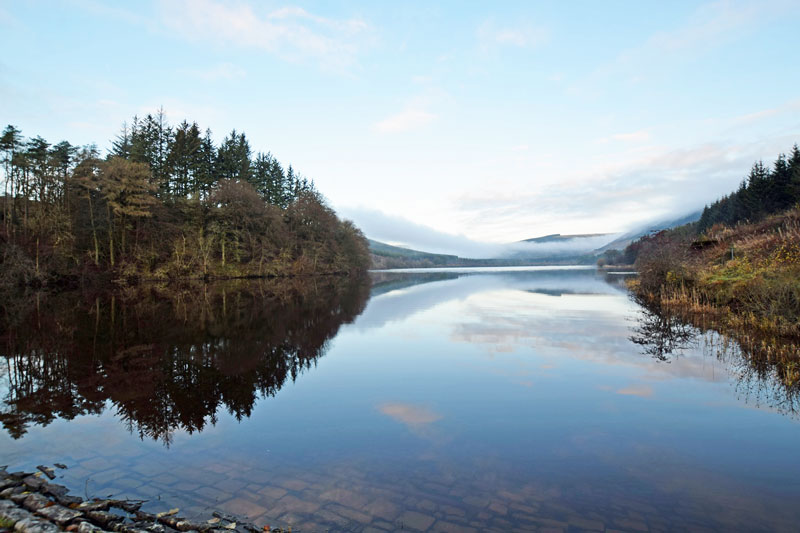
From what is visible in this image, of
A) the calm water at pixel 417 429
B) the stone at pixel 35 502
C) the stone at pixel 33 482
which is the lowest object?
the calm water at pixel 417 429

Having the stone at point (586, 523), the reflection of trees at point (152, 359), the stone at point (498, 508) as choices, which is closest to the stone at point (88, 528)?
the reflection of trees at point (152, 359)

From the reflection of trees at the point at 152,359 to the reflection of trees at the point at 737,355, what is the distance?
938 centimetres

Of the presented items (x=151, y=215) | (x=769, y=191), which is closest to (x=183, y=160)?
(x=151, y=215)

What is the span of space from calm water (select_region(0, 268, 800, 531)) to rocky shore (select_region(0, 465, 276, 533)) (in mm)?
285

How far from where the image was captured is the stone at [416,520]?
402 cm

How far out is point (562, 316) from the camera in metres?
19.7

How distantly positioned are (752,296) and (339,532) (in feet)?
55.1

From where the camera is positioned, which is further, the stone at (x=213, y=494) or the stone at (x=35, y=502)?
the stone at (x=213, y=494)

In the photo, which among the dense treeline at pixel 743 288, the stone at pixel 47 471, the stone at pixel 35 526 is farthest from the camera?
the dense treeline at pixel 743 288

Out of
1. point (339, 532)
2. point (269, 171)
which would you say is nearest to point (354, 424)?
point (339, 532)

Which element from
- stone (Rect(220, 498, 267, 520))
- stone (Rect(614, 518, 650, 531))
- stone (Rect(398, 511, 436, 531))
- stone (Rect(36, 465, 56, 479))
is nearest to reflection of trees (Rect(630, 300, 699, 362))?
stone (Rect(614, 518, 650, 531))

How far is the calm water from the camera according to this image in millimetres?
4410

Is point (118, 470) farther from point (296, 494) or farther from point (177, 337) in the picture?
point (177, 337)

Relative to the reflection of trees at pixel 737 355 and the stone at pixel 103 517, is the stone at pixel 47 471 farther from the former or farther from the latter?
the reflection of trees at pixel 737 355
